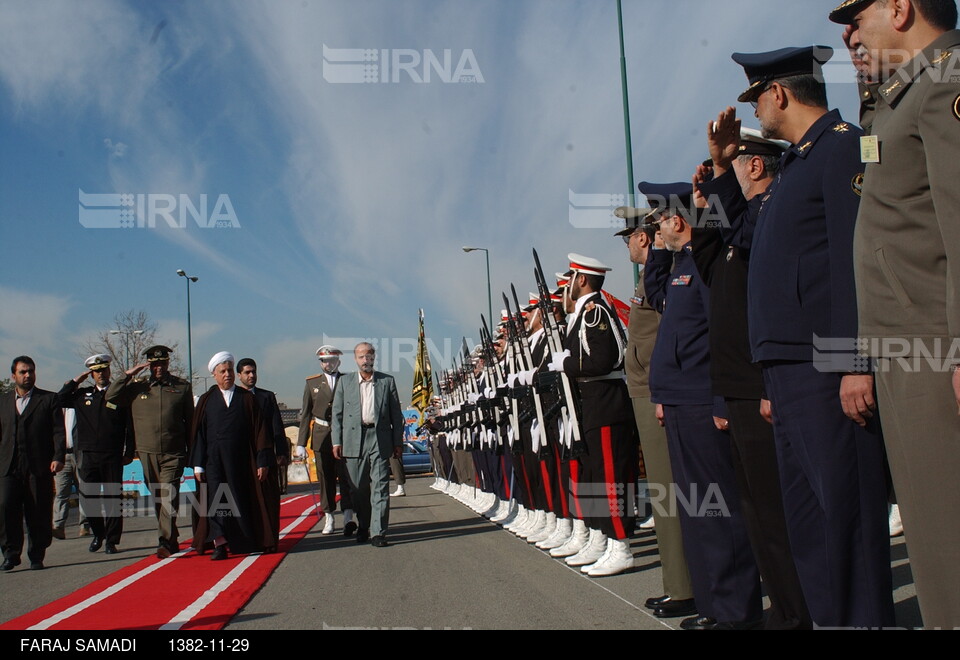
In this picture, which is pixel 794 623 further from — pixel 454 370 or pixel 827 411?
pixel 454 370

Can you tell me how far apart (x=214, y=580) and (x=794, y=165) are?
5.61 metres

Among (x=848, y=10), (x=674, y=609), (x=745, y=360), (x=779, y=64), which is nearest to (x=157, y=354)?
(x=674, y=609)

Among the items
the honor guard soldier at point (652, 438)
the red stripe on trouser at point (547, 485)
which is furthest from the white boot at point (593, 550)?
the red stripe on trouser at point (547, 485)

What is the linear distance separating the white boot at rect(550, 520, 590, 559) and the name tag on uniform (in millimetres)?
5121

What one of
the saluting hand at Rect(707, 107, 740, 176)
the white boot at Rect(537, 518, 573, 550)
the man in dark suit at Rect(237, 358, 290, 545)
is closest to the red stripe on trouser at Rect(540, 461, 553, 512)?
the white boot at Rect(537, 518, 573, 550)

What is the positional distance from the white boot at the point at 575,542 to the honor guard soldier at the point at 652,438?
1.79 m

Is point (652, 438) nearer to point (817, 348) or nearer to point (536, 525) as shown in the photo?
point (817, 348)

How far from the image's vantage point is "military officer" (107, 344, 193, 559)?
921 cm

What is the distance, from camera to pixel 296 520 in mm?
13555

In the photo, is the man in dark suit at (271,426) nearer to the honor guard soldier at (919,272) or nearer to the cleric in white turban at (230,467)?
the cleric in white turban at (230,467)

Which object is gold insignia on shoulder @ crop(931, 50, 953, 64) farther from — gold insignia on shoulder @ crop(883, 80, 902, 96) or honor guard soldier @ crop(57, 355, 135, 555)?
honor guard soldier @ crop(57, 355, 135, 555)
